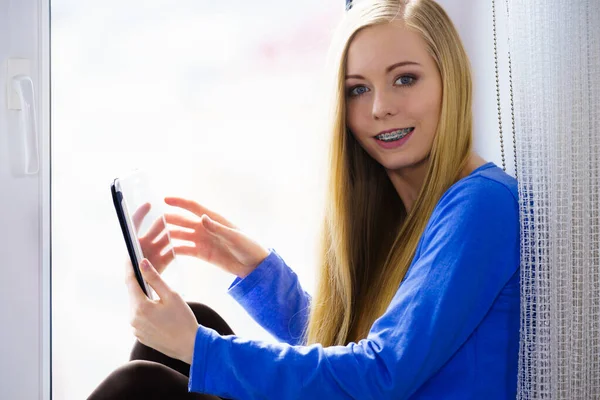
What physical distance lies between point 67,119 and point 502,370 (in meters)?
1.00

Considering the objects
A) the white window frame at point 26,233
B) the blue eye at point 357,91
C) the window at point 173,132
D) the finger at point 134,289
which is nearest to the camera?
the finger at point 134,289

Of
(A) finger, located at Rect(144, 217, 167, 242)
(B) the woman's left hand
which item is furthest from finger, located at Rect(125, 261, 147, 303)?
(A) finger, located at Rect(144, 217, 167, 242)

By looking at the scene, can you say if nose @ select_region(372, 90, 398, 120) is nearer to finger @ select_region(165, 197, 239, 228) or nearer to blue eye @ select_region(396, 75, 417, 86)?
blue eye @ select_region(396, 75, 417, 86)

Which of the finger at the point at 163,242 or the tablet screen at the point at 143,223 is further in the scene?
the finger at the point at 163,242

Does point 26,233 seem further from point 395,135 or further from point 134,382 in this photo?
point 395,135

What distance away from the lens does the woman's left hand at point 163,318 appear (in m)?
0.89

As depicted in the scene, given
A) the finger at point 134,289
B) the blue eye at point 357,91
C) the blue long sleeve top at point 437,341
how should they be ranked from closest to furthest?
the blue long sleeve top at point 437,341 < the finger at point 134,289 < the blue eye at point 357,91

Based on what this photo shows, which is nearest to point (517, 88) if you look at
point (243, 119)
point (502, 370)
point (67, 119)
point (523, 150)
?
point (523, 150)

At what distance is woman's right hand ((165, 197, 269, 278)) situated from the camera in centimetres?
122

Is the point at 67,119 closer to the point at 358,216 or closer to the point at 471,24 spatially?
the point at 358,216

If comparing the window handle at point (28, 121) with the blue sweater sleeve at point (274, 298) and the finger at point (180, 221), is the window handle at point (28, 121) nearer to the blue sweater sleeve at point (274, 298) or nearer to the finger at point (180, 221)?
the finger at point (180, 221)

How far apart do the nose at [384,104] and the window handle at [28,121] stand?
696 mm

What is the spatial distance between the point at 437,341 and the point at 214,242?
0.53 metres

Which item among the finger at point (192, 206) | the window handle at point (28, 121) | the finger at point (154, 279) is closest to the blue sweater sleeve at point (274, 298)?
the finger at point (192, 206)
